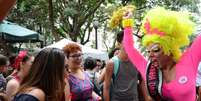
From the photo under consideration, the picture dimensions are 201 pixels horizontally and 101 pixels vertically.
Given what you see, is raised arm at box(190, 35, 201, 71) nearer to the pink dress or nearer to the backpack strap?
the pink dress

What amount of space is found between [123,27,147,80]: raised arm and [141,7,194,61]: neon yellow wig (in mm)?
248

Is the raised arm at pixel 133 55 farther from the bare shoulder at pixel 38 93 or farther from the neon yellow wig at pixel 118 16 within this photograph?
the bare shoulder at pixel 38 93

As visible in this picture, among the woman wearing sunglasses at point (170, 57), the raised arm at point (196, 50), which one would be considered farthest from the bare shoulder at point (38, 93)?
the raised arm at point (196, 50)

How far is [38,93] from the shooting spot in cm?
341

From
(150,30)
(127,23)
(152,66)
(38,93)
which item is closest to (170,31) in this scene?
(150,30)

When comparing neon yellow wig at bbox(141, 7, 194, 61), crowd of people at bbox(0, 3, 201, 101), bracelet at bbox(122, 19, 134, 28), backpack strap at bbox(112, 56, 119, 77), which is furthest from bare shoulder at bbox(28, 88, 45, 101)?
backpack strap at bbox(112, 56, 119, 77)

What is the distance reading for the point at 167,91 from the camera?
4.04 metres

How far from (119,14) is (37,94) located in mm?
1751

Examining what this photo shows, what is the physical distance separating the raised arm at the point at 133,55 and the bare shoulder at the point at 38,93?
3.99 ft

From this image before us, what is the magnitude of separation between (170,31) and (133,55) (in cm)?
51

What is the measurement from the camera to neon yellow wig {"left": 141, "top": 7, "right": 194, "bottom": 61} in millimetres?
4125

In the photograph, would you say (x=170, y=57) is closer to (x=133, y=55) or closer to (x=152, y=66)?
(x=152, y=66)

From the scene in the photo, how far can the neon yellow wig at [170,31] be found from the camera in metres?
4.12

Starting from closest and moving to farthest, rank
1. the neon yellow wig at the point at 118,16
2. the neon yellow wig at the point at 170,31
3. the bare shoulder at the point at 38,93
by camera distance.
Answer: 1. the bare shoulder at the point at 38,93
2. the neon yellow wig at the point at 170,31
3. the neon yellow wig at the point at 118,16
